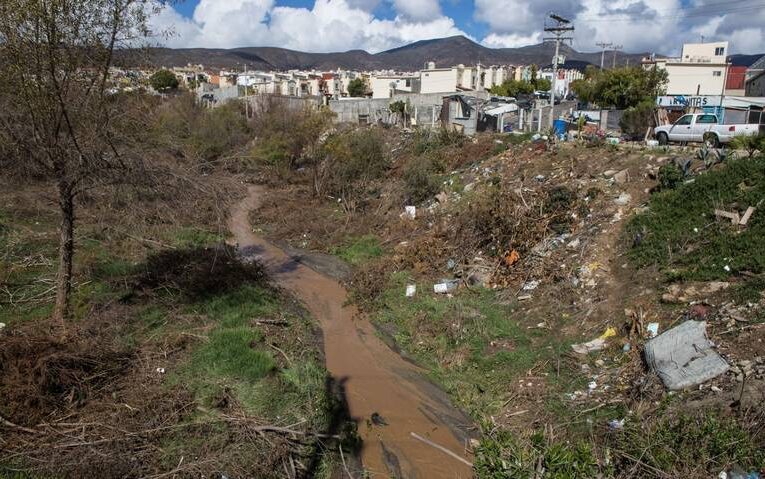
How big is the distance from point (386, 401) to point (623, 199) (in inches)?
277

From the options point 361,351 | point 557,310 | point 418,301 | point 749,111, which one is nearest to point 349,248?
point 418,301

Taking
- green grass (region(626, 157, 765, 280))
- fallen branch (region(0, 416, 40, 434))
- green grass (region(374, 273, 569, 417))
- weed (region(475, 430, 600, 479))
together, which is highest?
green grass (region(626, 157, 765, 280))

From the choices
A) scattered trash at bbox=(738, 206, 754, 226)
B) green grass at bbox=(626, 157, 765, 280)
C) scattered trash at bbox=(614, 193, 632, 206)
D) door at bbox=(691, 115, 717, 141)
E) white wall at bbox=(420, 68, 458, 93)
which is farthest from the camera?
white wall at bbox=(420, 68, 458, 93)

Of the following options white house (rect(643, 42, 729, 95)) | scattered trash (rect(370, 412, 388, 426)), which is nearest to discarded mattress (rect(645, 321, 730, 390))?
scattered trash (rect(370, 412, 388, 426))

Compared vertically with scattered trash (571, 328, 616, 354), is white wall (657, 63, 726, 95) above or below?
above

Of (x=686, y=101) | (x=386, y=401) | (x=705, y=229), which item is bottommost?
(x=386, y=401)

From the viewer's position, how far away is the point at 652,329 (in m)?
7.16

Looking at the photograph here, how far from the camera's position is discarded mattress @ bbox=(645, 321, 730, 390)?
5.95 meters

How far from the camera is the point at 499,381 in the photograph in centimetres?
756

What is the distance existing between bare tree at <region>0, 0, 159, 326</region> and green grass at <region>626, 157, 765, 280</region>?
8261 mm

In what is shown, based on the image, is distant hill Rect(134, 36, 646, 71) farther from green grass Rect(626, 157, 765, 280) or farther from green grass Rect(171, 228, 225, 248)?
green grass Rect(626, 157, 765, 280)

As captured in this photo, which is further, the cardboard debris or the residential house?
the residential house

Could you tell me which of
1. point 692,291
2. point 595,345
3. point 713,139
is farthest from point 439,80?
point 595,345

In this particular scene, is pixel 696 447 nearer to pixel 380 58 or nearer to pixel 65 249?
pixel 65 249
